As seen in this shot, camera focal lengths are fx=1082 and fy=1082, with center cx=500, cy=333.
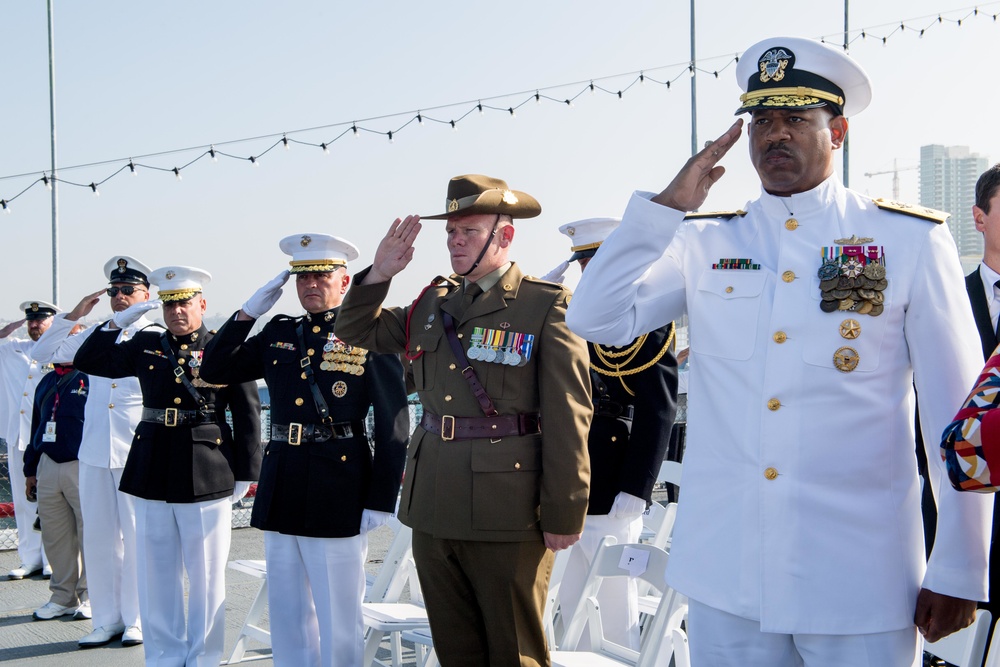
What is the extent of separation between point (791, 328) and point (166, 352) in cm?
424

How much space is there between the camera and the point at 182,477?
564 centimetres

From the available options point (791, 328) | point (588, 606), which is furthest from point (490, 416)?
point (791, 328)

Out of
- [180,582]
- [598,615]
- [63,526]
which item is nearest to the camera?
[598,615]

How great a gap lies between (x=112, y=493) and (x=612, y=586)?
3.59 meters

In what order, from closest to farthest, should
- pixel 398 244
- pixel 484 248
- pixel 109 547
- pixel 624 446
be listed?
1. pixel 398 244
2. pixel 484 248
3. pixel 624 446
4. pixel 109 547

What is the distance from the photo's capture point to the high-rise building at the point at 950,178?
46.6ft

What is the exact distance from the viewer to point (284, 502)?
4.96 metres

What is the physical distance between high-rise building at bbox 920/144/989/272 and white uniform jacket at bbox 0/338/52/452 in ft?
35.5

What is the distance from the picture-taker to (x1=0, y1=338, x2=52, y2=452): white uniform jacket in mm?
9469

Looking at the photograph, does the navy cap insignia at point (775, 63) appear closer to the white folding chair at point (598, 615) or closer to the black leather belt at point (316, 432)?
the white folding chair at point (598, 615)

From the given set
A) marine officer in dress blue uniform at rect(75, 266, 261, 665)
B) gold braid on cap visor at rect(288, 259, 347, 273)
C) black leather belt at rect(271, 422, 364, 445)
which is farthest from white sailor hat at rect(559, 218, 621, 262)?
marine officer in dress blue uniform at rect(75, 266, 261, 665)

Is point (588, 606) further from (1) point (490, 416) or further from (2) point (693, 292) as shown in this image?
(2) point (693, 292)

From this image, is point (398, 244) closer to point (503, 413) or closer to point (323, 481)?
point (503, 413)

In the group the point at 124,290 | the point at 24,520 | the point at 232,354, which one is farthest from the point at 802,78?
the point at 24,520
